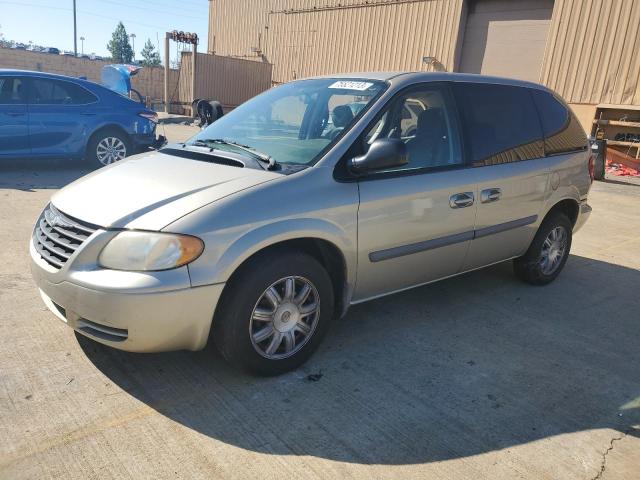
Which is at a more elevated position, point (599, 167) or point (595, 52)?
point (595, 52)

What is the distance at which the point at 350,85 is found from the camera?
12.2 feet

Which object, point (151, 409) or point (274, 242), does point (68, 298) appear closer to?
point (151, 409)

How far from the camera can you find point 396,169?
11.3 feet

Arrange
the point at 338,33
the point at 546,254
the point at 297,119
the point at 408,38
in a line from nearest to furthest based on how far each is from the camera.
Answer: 1. the point at 297,119
2. the point at 546,254
3. the point at 408,38
4. the point at 338,33

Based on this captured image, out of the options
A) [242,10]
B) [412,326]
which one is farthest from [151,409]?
[242,10]

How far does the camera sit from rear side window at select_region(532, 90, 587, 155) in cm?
461

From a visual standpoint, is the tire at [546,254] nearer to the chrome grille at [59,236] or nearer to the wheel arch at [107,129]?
the chrome grille at [59,236]

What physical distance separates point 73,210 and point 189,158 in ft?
2.72

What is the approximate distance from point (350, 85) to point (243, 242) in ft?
5.23

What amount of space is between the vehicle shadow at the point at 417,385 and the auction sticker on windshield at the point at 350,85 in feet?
5.38

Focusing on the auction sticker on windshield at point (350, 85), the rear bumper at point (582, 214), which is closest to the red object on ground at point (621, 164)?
the rear bumper at point (582, 214)

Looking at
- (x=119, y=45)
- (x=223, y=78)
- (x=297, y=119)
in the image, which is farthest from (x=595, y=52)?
(x=119, y=45)

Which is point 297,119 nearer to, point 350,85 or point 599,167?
point 350,85

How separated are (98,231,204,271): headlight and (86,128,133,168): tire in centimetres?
690
